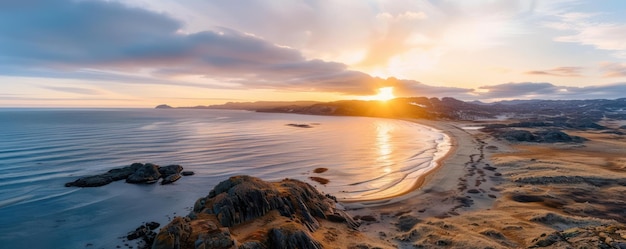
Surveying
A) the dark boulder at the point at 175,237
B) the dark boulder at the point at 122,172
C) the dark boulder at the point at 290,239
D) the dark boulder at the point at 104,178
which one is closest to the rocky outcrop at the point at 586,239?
the dark boulder at the point at 290,239

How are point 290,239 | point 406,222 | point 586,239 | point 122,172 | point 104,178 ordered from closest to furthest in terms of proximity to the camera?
point 586,239, point 290,239, point 406,222, point 104,178, point 122,172

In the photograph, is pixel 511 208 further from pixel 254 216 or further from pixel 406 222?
pixel 254 216

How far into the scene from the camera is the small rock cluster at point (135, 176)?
148 feet

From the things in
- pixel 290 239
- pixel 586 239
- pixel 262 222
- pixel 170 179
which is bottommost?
pixel 170 179

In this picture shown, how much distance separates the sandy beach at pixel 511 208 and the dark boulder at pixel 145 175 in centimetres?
3467

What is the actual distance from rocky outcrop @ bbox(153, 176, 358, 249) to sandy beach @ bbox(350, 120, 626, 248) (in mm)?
5628

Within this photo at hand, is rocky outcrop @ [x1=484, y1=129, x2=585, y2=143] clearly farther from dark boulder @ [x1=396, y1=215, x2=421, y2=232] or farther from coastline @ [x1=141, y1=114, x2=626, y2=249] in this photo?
dark boulder @ [x1=396, y1=215, x2=421, y2=232]

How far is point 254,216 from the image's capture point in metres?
27.3

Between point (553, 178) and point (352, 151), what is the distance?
46.4 metres

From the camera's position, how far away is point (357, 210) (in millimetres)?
34688

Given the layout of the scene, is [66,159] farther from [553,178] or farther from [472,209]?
[553,178]

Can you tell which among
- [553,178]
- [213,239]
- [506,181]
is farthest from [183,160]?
[553,178]

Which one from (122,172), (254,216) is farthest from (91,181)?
(254,216)

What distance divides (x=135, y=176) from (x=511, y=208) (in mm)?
54174
